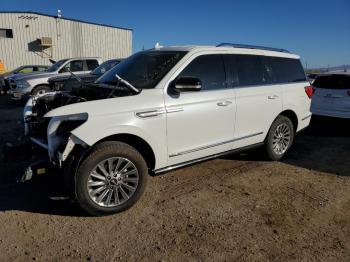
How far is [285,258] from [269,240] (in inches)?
12.1

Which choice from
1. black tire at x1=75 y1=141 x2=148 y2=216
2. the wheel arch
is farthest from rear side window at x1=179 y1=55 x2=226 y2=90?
the wheel arch

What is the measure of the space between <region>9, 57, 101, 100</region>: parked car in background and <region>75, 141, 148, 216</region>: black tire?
906 centimetres

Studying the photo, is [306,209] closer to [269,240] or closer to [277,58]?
[269,240]

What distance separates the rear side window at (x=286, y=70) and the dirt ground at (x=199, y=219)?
5.22 ft

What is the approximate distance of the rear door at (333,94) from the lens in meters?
8.20

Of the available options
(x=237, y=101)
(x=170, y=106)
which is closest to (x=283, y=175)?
(x=237, y=101)

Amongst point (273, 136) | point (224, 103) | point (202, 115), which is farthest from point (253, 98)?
point (202, 115)

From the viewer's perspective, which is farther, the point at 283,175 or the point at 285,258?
the point at 283,175

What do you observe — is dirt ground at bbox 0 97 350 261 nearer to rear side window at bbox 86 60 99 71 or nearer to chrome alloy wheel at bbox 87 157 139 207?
chrome alloy wheel at bbox 87 157 139 207

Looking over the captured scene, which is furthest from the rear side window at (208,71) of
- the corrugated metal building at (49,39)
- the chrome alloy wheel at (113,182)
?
the corrugated metal building at (49,39)

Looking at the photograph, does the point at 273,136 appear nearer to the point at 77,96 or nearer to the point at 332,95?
the point at 77,96

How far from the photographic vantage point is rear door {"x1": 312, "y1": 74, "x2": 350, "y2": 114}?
26.9 ft

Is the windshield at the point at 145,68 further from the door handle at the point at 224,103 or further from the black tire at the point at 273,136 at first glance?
the black tire at the point at 273,136

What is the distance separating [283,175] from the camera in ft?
17.0
